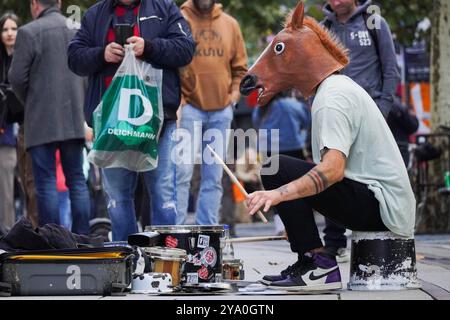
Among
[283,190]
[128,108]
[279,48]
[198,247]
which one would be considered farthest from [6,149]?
[283,190]

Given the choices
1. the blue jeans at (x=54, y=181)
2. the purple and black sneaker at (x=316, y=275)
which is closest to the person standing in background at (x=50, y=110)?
the blue jeans at (x=54, y=181)

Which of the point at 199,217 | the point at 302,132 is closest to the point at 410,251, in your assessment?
the point at 199,217

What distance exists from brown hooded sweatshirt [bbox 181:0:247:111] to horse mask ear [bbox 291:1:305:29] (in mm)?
3432

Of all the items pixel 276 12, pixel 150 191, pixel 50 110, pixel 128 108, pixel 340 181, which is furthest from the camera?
pixel 276 12

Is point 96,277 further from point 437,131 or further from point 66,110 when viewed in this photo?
point 437,131

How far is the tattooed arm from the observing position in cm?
591

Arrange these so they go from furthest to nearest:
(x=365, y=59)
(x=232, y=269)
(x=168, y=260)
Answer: (x=365, y=59) → (x=232, y=269) → (x=168, y=260)

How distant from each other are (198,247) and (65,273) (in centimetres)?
87

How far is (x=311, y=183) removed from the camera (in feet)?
19.7

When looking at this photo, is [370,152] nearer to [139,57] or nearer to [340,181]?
[340,181]

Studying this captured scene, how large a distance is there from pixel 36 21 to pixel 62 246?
11.5ft

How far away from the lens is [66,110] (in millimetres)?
9617

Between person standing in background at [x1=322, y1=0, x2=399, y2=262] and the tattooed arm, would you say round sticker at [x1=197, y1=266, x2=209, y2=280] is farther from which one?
person standing in background at [x1=322, y1=0, x2=399, y2=262]
